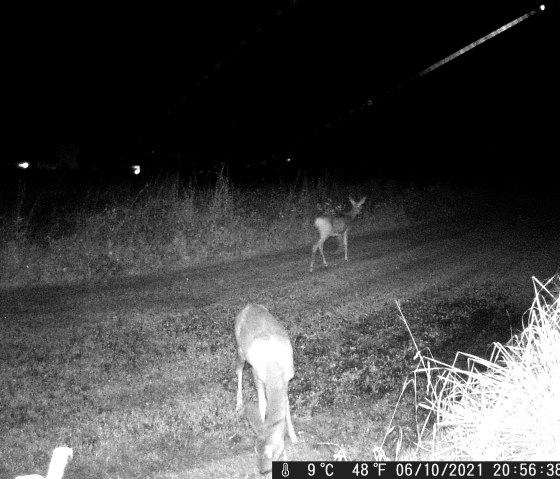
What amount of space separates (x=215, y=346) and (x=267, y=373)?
3103 millimetres

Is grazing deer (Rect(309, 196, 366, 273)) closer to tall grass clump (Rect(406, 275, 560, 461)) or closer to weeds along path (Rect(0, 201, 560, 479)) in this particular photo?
weeds along path (Rect(0, 201, 560, 479))

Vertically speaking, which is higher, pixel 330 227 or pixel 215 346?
pixel 330 227

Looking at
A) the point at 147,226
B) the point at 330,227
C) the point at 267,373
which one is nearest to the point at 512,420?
the point at 267,373

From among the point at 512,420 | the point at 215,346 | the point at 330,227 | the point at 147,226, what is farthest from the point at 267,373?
the point at 147,226

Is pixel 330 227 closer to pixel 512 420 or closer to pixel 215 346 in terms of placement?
pixel 215 346

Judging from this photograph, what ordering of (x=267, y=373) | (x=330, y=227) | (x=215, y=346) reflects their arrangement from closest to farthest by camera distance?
(x=267, y=373) < (x=215, y=346) < (x=330, y=227)

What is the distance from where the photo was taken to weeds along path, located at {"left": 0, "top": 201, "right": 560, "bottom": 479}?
18.4 ft

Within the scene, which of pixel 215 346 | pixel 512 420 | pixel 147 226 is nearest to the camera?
pixel 512 420

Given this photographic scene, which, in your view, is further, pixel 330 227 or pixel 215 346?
pixel 330 227

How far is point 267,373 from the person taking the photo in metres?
5.03

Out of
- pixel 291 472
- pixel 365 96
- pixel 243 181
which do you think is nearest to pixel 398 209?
pixel 243 181

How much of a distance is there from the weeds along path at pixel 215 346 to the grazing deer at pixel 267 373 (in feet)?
2.37

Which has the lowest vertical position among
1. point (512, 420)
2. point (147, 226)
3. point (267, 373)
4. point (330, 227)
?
point (512, 420)

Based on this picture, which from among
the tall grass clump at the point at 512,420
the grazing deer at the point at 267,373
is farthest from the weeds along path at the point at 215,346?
the tall grass clump at the point at 512,420
